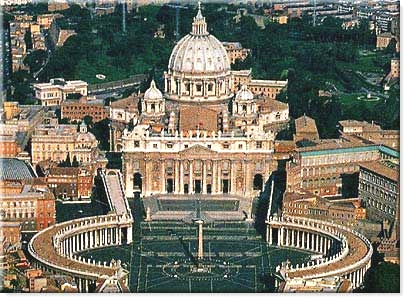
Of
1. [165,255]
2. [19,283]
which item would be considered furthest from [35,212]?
[19,283]

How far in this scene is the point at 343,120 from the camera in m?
31.0

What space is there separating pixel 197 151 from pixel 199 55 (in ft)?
14.1

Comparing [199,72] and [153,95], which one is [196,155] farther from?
[199,72]

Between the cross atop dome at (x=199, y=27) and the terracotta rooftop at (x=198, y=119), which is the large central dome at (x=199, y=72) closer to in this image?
the cross atop dome at (x=199, y=27)

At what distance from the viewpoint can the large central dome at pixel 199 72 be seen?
30656 millimetres

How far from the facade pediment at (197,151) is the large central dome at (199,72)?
3.36 metres

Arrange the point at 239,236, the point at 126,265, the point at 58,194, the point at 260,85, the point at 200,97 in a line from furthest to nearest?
the point at 260,85
the point at 200,97
the point at 58,194
the point at 239,236
the point at 126,265

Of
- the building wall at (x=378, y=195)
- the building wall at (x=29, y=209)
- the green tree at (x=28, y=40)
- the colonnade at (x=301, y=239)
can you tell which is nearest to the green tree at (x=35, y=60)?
the green tree at (x=28, y=40)

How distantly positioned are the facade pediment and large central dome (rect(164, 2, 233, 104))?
336 cm

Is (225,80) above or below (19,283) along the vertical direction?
above

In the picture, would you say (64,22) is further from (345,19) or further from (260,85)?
(260,85)

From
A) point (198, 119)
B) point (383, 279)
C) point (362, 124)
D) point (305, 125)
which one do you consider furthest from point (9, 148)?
point (383, 279)

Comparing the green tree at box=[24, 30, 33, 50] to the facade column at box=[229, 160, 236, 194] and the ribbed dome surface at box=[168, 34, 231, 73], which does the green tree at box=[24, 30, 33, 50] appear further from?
the facade column at box=[229, 160, 236, 194]

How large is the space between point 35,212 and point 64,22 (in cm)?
2494
